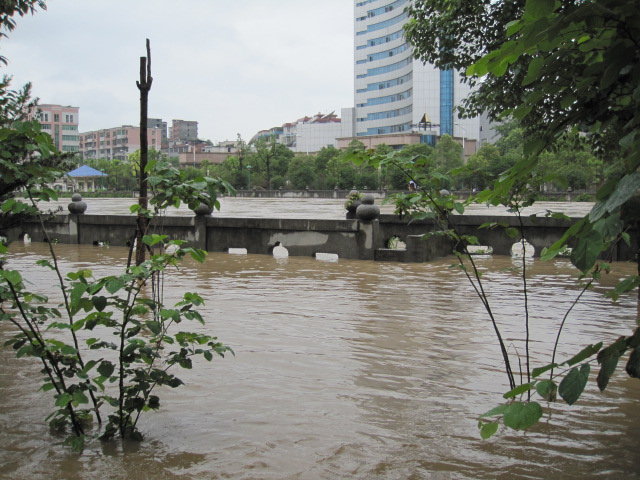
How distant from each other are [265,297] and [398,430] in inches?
224

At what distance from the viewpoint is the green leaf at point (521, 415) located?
6.19 ft

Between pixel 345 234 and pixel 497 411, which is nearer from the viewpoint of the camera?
pixel 497 411

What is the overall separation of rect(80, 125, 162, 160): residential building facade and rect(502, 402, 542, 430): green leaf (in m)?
153

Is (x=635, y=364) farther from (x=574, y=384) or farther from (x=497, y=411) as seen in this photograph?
(x=497, y=411)

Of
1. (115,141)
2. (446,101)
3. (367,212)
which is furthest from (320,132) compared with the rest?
(367,212)

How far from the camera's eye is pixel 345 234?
15906mm

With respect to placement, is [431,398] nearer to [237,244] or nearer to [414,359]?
[414,359]

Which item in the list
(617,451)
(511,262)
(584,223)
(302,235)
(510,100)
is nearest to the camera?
(584,223)

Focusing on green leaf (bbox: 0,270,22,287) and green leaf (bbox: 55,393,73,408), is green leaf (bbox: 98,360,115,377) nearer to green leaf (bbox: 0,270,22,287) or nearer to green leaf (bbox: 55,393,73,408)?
green leaf (bbox: 55,393,73,408)

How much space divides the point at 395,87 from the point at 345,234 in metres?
112

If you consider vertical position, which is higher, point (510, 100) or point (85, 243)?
point (510, 100)

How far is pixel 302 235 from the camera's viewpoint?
54.4 ft

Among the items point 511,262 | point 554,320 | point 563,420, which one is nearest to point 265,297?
point 554,320

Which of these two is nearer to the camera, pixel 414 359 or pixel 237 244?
pixel 414 359
